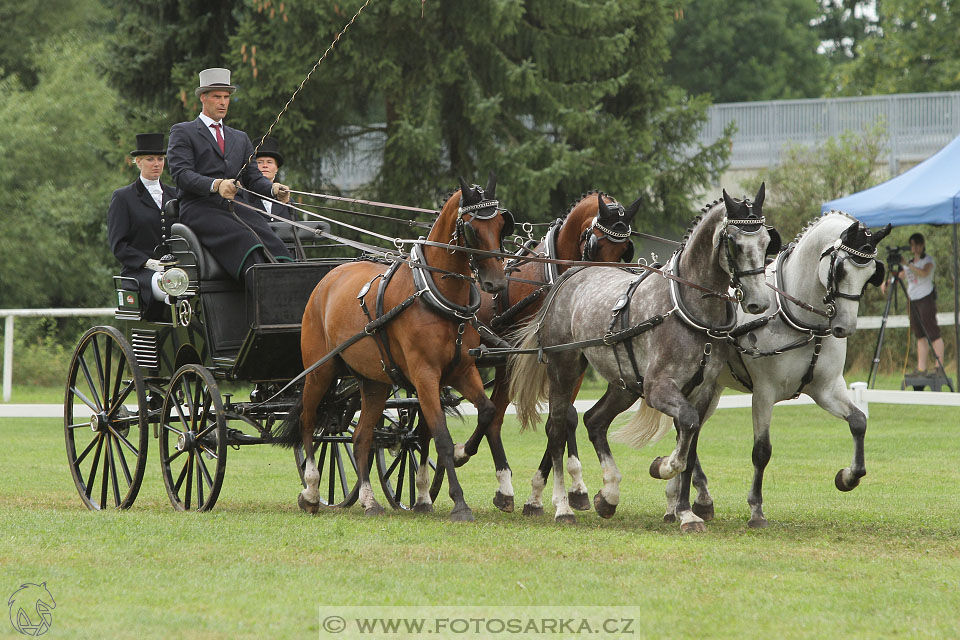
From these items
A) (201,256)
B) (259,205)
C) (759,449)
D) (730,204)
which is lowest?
(759,449)

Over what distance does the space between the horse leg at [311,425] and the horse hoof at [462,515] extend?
3.77 ft

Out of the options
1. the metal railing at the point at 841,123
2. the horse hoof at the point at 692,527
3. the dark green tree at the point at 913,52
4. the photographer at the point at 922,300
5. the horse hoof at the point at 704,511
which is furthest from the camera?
the dark green tree at the point at 913,52

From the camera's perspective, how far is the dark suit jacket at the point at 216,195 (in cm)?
865

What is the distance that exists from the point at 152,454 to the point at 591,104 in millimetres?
9204

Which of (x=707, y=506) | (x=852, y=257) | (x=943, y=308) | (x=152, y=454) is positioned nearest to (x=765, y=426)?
(x=707, y=506)

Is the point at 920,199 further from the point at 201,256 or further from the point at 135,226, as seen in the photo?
the point at 201,256

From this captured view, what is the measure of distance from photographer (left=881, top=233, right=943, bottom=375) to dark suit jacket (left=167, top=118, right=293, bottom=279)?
1086 centimetres

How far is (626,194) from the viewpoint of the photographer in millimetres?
19422

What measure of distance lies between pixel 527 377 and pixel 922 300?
412 inches

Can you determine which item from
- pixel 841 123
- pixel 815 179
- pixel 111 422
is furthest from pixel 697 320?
pixel 841 123

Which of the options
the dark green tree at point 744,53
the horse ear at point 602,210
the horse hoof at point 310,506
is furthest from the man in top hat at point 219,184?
the dark green tree at point 744,53

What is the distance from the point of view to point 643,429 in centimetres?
891

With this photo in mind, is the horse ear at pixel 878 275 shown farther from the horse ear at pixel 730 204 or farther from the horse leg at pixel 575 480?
the horse leg at pixel 575 480

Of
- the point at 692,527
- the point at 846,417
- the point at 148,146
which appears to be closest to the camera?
the point at 692,527
